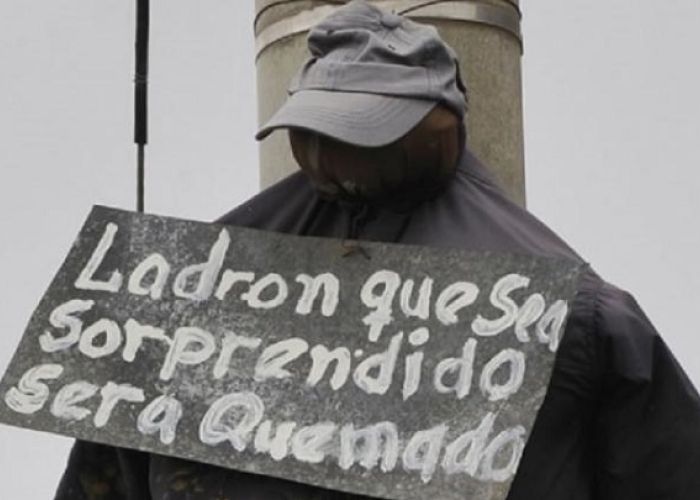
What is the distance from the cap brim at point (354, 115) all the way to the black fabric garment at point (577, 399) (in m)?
0.18

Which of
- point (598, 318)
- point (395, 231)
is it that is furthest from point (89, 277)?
point (598, 318)

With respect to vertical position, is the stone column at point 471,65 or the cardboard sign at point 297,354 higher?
the stone column at point 471,65

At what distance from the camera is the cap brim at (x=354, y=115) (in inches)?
152

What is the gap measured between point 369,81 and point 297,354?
36 centimetres

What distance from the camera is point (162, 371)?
4.02 m

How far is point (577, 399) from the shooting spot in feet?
12.9

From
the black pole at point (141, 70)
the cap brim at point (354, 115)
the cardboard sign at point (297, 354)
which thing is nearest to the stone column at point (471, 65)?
the black pole at point (141, 70)

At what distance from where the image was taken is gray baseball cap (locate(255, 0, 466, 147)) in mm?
3871

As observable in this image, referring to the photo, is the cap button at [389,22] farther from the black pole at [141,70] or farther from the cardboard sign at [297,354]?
the black pole at [141,70]

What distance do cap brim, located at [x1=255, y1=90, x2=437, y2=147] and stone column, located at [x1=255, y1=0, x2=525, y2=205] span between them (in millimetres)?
1375

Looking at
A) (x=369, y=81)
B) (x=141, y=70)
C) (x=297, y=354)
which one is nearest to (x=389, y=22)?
(x=369, y=81)

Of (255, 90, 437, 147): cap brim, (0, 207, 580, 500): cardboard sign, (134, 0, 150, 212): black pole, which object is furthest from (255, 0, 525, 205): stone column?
(255, 90, 437, 147): cap brim

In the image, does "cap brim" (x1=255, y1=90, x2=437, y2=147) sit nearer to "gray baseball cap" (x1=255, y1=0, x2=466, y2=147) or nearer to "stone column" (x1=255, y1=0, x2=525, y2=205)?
"gray baseball cap" (x1=255, y1=0, x2=466, y2=147)

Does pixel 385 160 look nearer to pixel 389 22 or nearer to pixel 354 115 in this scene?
pixel 354 115
